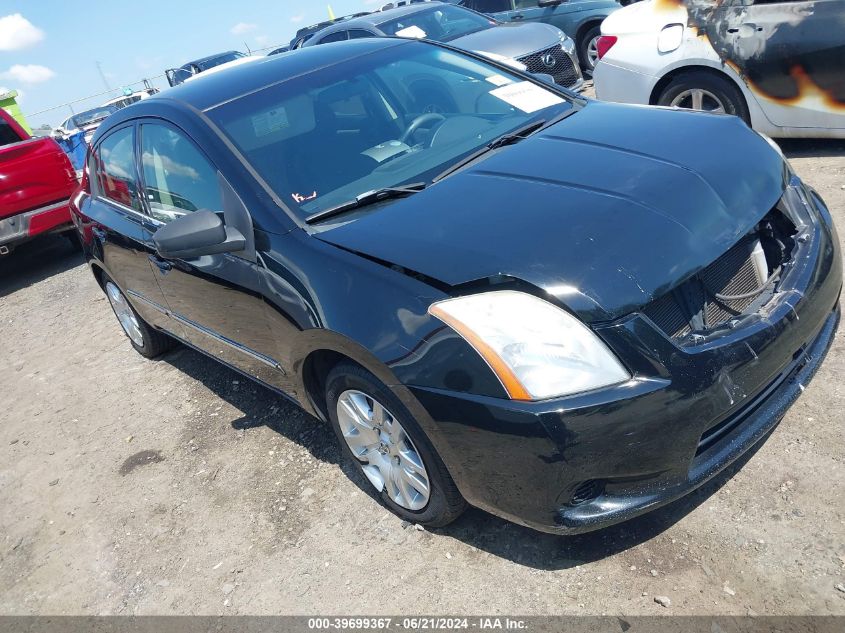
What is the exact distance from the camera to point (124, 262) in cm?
438

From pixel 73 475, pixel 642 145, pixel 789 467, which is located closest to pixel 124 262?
pixel 73 475

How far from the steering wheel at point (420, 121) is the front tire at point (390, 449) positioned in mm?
1194

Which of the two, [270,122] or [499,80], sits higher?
[270,122]

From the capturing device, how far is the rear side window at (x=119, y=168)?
13.1 feet

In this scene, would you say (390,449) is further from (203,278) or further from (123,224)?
(123,224)

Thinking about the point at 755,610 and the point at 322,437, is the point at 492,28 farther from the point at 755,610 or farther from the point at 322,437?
the point at 755,610

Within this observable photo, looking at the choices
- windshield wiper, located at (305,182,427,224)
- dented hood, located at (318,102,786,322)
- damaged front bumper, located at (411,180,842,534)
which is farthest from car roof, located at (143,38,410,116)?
damaged front bumper, located at (411,180,842,534)

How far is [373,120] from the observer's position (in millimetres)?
3324

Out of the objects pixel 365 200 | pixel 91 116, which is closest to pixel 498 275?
pixel 365 200

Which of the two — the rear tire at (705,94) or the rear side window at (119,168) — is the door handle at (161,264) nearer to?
the rear side window at (119,168)

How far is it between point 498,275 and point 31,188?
23.3ft

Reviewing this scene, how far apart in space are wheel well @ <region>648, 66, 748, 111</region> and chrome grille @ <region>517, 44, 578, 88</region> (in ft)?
10.1

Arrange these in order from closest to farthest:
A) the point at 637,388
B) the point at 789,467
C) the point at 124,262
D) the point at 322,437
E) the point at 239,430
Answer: the point at 637,388, the point at 789,467, the point at 322,437, the point at 239,430, the point at 124,262

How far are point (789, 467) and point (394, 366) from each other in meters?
1.52
